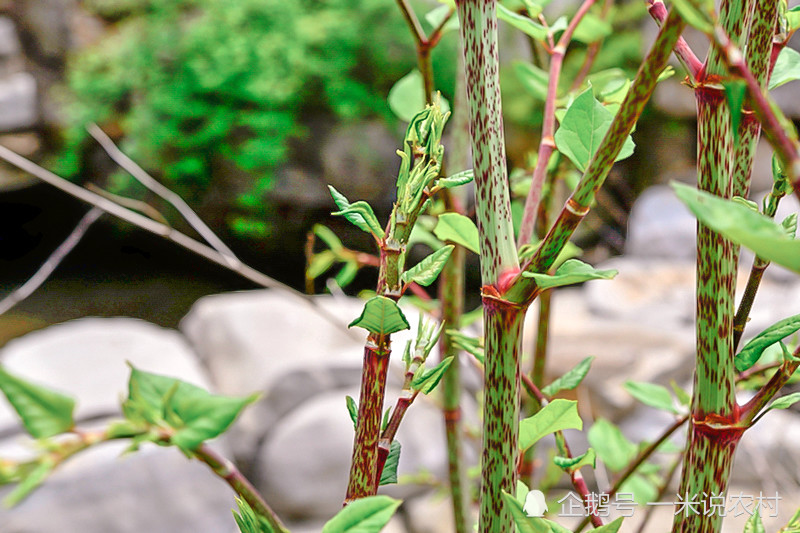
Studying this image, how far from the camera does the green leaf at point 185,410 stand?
0.35 ft

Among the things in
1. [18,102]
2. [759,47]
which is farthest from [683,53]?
[18,102]

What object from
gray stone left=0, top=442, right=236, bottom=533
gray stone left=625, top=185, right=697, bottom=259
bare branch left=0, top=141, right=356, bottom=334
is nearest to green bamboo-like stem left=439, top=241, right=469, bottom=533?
bare branch left=0, top=141, right=356, bottom=334

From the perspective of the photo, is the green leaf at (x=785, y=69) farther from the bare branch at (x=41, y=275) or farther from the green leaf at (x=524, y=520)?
the bare branch at (x=41, y=275)

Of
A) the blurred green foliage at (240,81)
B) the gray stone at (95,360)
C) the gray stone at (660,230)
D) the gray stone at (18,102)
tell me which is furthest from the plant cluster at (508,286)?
the gray stone at (18,102)

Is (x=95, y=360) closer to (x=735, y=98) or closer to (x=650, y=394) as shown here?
(x=650, y=394)

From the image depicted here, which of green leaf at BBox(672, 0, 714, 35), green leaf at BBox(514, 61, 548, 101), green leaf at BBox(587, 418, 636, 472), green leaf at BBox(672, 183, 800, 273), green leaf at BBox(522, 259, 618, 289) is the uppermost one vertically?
green leaf at BBox(514, 61, 548, 101)

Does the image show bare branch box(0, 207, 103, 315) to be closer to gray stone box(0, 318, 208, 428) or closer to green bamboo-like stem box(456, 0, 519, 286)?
green bamboo-like stem box(456, 0, 519, 286)

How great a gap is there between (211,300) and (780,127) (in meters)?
1.50

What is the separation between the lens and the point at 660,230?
201 cm

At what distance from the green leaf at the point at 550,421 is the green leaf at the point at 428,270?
0.14ft

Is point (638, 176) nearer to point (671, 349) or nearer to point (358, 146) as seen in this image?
point (358, 146)

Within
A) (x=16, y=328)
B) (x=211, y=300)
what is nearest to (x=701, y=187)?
(x=211, y=300)

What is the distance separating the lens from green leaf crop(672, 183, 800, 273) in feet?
0.25

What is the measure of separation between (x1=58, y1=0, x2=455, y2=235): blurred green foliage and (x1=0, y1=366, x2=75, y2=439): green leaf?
218 centimetres
